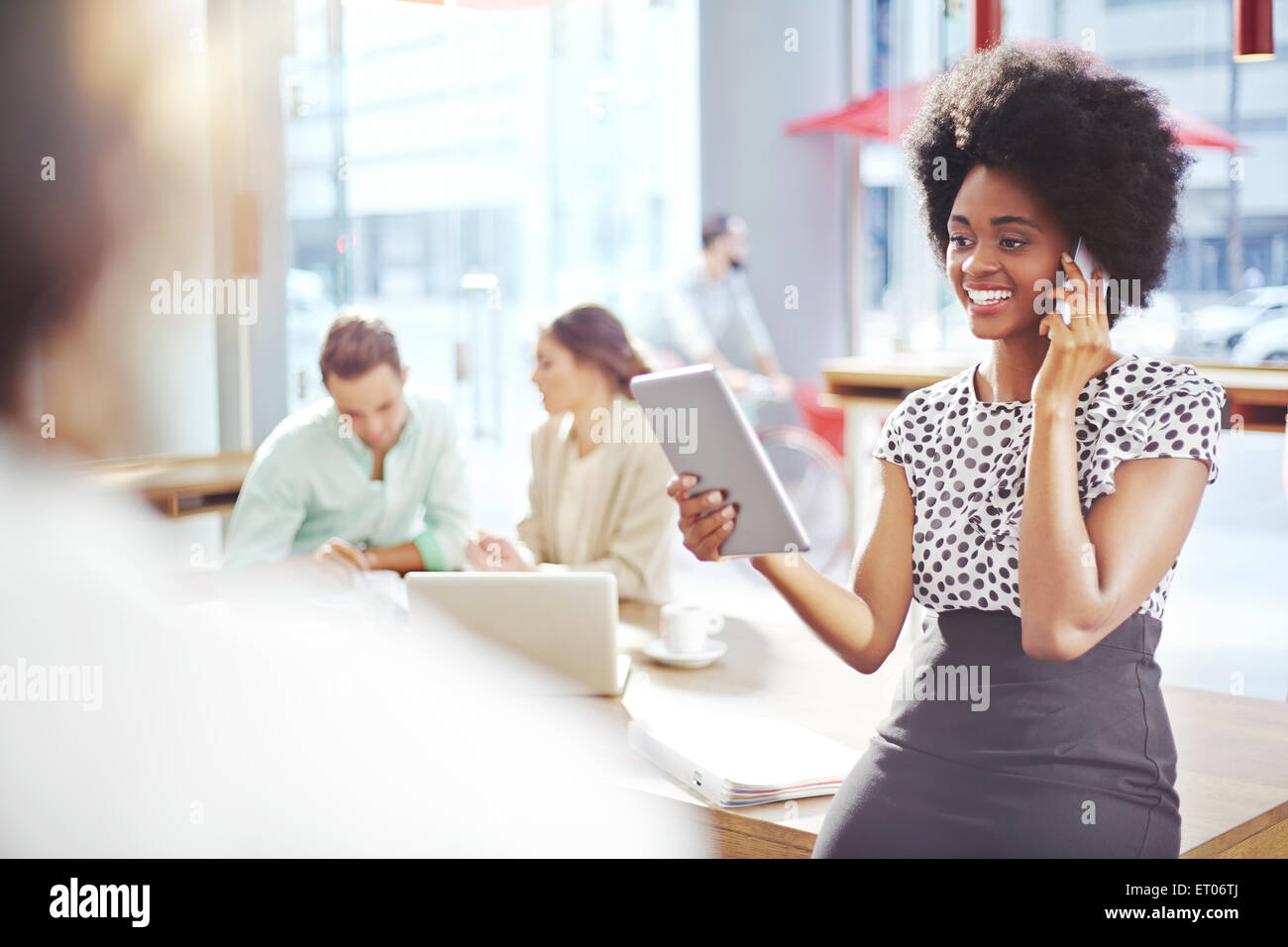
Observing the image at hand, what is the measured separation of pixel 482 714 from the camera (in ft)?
5.79

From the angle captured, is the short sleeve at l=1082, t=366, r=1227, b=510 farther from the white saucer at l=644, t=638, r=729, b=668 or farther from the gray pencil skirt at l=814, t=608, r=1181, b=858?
the white saucer at l=644, t=638, r=729, b=668

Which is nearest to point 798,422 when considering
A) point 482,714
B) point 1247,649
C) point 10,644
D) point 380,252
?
point 380,252

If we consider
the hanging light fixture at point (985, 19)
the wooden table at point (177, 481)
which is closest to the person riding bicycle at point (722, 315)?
the wooden table at point (177, 481)

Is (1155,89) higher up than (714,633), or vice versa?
(1155,89)

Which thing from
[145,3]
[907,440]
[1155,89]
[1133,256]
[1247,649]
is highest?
[145,3]

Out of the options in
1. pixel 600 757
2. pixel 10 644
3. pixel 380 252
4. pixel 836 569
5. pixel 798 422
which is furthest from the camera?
pixel 798 422

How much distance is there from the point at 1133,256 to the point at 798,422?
516 cm

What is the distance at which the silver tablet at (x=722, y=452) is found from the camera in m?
1.40

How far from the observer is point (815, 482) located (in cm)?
580

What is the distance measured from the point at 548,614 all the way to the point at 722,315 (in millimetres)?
4483

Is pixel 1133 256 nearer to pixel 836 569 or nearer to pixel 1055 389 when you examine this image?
pixel 1055 389

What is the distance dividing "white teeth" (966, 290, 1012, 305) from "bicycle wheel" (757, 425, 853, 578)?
14.0ft

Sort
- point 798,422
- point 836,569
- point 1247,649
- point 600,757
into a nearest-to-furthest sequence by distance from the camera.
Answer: point 600,757 < point 1247,649 < point 836,569 < point 798,422

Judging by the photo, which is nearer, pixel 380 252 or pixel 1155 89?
pixel 1155 89
